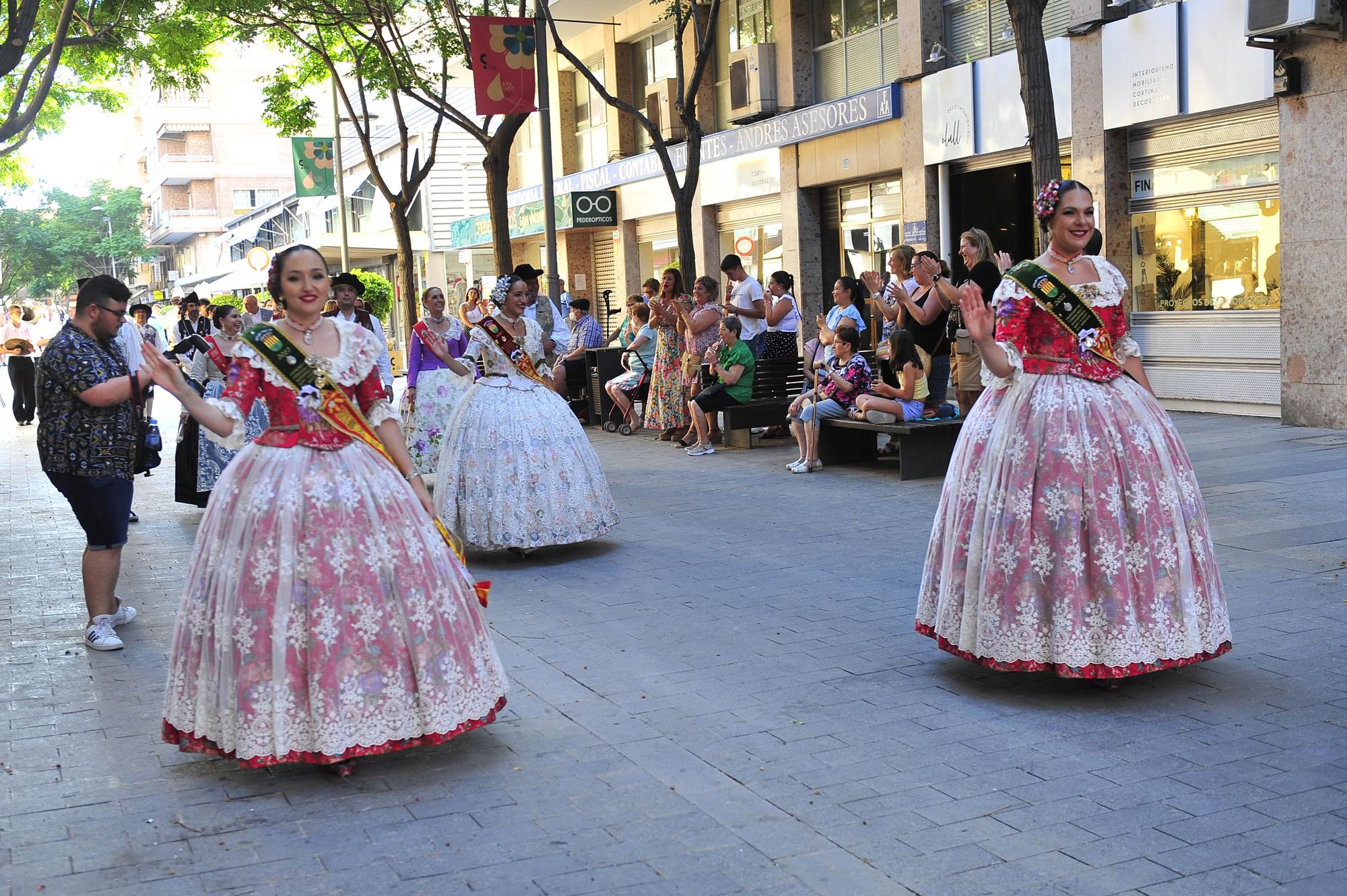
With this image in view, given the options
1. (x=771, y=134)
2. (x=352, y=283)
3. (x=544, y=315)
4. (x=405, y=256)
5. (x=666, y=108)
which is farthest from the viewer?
(x=666, y=108)

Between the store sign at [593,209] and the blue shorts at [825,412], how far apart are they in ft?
55.3

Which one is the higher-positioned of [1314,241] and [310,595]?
[1314,241]

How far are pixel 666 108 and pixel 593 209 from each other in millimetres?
3293

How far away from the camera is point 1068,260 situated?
556 centimetres

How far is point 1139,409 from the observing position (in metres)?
5.36

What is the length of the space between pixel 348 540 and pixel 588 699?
1.41 meters

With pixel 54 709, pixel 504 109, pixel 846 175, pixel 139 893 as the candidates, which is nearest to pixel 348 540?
pixel 139 893

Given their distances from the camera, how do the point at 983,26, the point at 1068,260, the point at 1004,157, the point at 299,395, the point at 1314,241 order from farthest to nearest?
the point at 983,26 < the point at 1004,157 < the point at 1314,241 < the point at 1068,260 < the point at 299,395

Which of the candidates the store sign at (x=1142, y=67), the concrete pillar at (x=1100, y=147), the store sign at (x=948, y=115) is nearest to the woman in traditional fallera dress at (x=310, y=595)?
the store sign at (x=1142, y=67)

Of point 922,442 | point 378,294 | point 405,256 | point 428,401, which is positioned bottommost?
point 922,442

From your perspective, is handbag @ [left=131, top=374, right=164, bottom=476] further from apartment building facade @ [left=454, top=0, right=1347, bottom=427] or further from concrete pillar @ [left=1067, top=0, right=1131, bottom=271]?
concrete pillar @ [left=1067, top=0, right=1131, bottom=271]

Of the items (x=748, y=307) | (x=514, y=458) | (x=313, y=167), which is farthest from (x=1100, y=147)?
(x=313, y=167)

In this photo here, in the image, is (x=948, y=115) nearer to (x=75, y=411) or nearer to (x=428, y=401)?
(x=428, y=401)

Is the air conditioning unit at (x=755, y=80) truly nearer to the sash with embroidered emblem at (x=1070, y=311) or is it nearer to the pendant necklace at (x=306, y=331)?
the sash with embroidered emblem at (x=1070, y=311)
